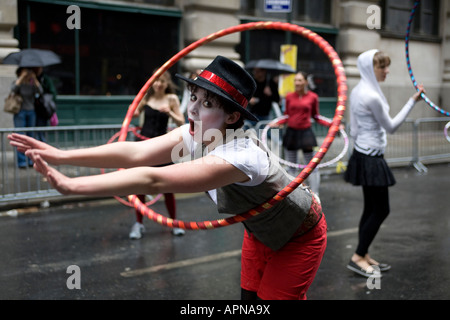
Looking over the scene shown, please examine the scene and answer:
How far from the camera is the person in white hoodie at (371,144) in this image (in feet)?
18.0

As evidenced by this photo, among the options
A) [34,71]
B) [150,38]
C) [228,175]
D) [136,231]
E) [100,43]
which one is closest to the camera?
[228,175]

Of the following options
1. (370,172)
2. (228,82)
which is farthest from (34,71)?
(228,82)

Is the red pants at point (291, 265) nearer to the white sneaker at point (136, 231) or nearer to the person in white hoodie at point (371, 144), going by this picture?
the person in white hoodie at point (371, 144)

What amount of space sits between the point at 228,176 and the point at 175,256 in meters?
3.82

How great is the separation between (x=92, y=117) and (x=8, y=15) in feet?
9.68

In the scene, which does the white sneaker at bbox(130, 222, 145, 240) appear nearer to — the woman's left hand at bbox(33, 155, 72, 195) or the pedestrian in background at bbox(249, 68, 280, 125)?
the woman's left hand at bbox(33, 155, 72, 195)

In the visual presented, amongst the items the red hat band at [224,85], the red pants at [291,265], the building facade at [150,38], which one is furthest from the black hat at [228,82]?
the building facade at [150,38]

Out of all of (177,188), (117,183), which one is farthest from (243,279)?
(117,183)

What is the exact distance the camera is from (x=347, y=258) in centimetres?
622

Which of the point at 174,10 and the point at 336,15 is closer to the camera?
the point at 174,10

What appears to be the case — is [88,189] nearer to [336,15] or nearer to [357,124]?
[357,124]

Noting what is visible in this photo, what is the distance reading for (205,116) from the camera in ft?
9.04

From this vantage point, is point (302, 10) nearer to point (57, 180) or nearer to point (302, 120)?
point (302, 120)

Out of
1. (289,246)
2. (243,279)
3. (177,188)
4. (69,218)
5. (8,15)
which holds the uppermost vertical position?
(8,15)
